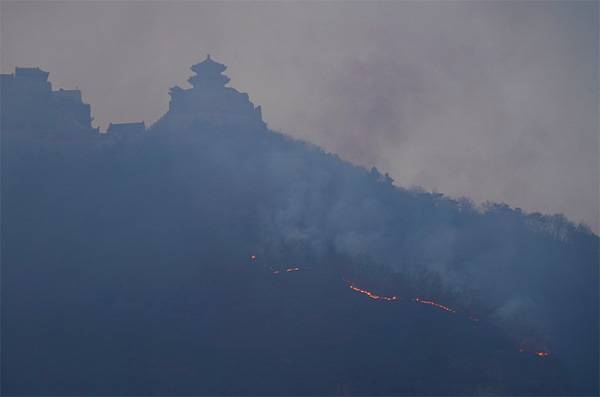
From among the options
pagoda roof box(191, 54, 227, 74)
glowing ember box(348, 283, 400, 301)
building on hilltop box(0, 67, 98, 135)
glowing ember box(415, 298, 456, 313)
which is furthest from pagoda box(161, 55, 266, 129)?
glowing ember box(415, 298, 456, 313)

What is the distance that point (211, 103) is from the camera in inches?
3056

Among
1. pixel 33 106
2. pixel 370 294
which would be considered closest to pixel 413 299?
pixel 370 294

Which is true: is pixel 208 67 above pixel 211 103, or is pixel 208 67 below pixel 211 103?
above

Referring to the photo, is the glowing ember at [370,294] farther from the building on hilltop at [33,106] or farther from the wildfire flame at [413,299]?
the building on hilltop at [33,106]

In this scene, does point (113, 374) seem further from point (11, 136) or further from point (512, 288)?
point (512, 288)

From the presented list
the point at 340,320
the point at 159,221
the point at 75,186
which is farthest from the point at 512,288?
the point at 75,186

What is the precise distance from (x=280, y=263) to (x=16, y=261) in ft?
50.5

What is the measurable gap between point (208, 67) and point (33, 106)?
43.5 ft

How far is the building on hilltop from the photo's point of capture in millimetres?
71438

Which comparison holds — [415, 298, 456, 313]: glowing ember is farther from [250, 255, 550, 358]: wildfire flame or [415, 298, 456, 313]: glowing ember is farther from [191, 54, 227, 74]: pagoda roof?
[191, 54, 227, 74]: pagoda roof

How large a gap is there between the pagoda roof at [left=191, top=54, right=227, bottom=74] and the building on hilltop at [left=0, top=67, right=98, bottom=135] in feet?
30.2

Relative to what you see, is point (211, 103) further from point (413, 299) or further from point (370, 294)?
point (413, 299)

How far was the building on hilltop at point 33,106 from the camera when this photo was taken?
71438mm

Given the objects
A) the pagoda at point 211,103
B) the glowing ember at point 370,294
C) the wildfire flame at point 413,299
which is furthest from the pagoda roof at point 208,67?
the glowing ember at point 370,294
